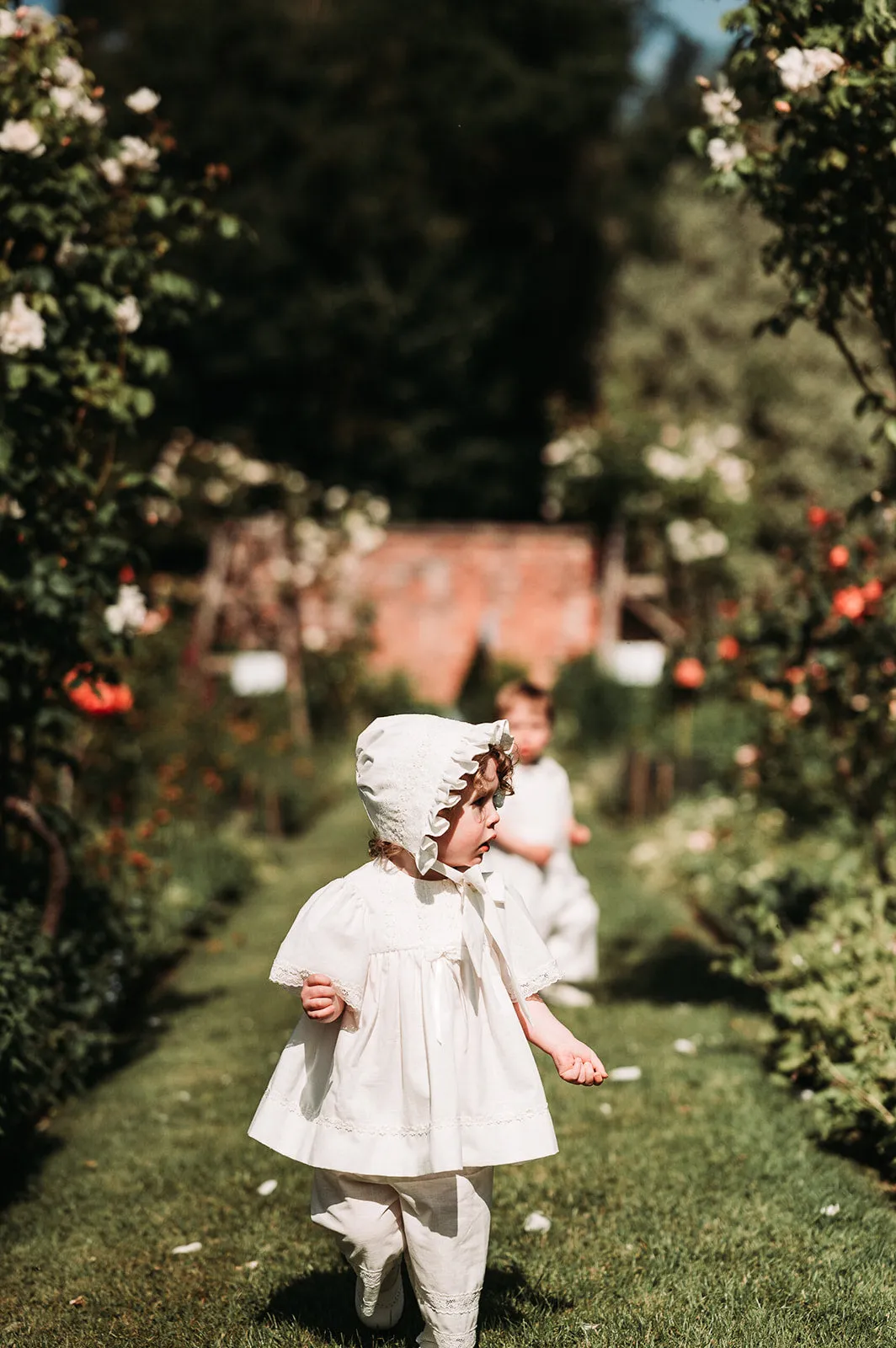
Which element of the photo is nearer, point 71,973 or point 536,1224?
point 536,1224

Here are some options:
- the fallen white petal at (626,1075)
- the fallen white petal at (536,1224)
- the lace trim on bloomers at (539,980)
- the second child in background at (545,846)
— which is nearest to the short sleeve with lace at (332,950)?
the lace trim on bloomers at (539,980)

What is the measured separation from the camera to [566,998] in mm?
5848

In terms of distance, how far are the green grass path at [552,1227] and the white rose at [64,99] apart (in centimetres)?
334

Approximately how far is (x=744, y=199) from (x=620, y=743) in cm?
853

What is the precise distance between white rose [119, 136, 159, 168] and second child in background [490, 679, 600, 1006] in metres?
2.28

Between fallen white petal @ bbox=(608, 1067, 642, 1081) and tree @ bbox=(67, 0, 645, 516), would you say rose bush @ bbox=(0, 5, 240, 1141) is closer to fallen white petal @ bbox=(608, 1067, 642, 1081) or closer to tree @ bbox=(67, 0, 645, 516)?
fallen white petal @ bbox=(608, 1067, 642, 1081)

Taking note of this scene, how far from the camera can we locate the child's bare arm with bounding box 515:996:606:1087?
110 inches

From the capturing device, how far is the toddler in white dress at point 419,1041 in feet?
8.95

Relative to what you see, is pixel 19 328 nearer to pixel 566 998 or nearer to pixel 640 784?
pixel 566 998

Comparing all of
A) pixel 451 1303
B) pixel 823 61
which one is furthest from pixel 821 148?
pixel 451 1303

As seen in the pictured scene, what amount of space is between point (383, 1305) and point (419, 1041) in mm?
690

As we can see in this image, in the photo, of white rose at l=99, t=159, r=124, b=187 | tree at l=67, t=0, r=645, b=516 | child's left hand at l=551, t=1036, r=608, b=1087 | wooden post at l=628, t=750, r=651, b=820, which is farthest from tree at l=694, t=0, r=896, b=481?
tree at l=67, t=0, r=645, b=516

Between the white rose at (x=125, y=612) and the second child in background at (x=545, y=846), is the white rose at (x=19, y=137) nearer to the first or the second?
the white rose at (x=125, y=612)

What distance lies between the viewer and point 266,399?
20016 millimetres
